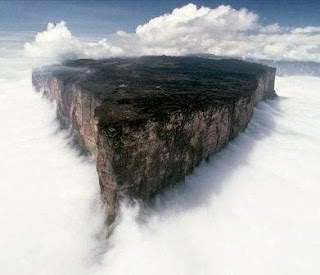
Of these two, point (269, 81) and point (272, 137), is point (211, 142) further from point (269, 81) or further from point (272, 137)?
point (269, 81)

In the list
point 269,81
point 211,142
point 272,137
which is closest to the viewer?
point 211,142

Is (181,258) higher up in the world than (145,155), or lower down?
lower down

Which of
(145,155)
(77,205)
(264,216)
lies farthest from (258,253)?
(77,205)

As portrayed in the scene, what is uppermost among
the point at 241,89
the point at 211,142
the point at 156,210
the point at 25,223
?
the point at 241,89

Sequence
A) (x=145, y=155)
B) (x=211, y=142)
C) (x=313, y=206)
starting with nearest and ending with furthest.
→ 1. (x=145, y=155)
2. (x=313, y=206)
3. (x=211, y=142)

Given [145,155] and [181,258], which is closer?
[181,258]

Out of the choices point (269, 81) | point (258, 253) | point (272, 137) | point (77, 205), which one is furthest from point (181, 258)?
point (269, 81)
